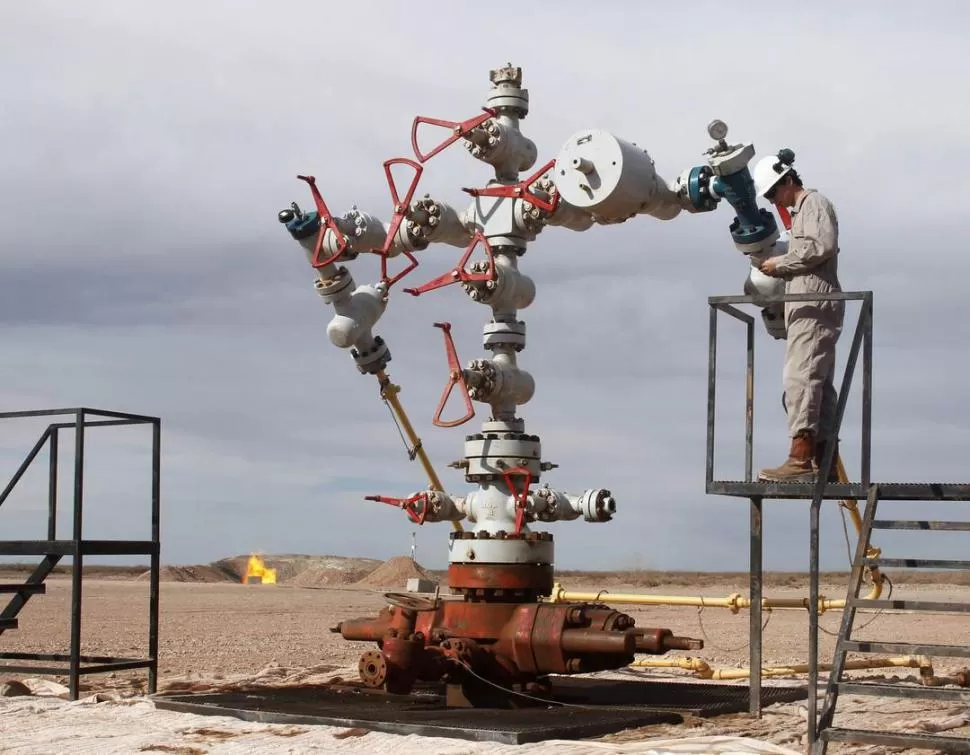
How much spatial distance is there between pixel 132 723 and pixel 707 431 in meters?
4.96

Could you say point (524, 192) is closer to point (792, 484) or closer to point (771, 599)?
point (792, 484)

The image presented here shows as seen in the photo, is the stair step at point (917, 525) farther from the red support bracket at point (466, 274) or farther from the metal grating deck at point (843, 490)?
the red support bracket at point (466, 274)

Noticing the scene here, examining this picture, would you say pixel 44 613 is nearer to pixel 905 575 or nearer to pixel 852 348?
pixel 852 348

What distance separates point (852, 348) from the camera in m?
10.1

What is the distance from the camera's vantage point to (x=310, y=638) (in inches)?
942

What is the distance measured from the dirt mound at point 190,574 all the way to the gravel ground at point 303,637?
53.2 ft

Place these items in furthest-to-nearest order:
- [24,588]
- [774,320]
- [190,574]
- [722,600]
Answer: [190,574] → [722,600] → [24,588] → [774,320]

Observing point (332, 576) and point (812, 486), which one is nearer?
point (812, 486)

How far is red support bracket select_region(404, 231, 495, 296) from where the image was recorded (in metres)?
13.0

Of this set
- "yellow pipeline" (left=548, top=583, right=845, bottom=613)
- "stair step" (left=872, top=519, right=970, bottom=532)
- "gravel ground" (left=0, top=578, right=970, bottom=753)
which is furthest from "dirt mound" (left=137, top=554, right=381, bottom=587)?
"stair step" (left=872, top=519, right=970, bottom=532)

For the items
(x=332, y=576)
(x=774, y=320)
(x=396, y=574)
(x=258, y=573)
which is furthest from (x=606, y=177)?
(x=258, y=573)

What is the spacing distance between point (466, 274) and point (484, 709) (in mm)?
3775

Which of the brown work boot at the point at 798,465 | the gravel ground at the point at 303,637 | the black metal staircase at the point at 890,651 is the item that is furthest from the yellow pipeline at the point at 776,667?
the black metal staircase at the point at 890,651

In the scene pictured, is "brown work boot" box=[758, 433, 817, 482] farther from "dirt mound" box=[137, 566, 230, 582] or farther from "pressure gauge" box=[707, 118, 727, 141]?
"dirt mound" box=[137, 566, 230, 582]
